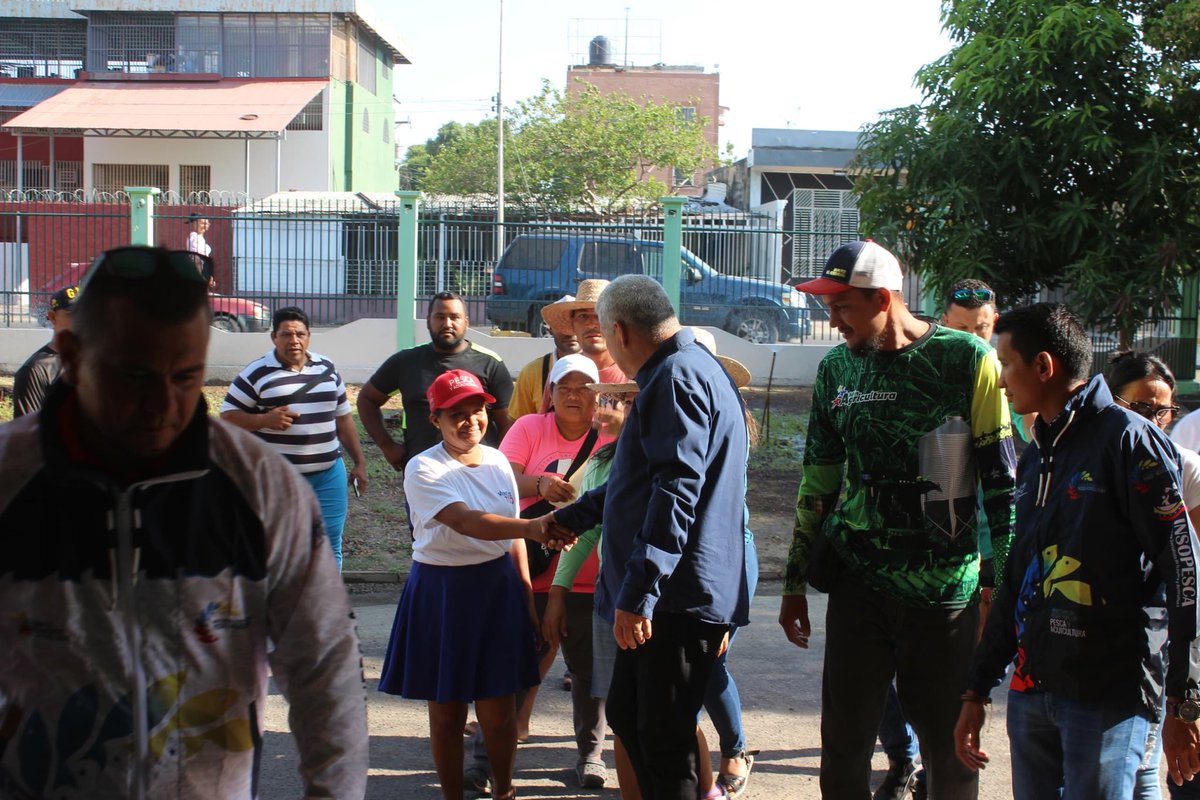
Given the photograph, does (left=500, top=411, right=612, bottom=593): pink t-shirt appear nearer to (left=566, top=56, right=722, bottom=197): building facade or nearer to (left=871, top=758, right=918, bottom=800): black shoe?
(left=871, top=758, right=918, bottom=800): black shoe

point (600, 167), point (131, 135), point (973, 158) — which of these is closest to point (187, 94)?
point (131, 135)

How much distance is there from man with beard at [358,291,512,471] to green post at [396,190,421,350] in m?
8.95

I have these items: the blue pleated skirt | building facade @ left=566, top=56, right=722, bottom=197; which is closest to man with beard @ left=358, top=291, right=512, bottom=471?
the blue pleated skirt

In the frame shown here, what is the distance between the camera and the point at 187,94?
116 feet

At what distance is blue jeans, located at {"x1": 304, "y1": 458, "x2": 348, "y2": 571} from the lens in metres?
6.62

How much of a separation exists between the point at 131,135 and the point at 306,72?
568cm

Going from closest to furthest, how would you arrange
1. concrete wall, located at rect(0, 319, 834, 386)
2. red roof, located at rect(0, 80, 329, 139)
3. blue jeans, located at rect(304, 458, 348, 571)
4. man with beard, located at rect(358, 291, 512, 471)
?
blue jeans, located at rect(304, 458, 348, 571)
man with beard, located at rect(358, 291, 512, 471)
concrete wall, located at rect(0, 319, 834, 386)
red roof, located at rect(0, 80, 329, 139)

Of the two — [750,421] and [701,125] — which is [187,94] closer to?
[701,125]

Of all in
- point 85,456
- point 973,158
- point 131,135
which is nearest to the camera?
point 85,456

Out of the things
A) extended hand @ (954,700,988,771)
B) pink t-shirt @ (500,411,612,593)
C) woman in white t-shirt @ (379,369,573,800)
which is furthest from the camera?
pink t-shirt @ (500,411,612,593)

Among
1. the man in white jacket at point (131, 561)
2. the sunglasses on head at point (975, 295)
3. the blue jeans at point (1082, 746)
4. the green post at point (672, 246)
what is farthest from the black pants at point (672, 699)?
the green post at point (672, 246)

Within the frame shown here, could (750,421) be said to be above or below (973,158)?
Answer: below

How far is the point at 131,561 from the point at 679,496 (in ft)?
6.26

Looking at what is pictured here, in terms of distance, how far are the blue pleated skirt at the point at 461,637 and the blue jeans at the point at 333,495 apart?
2.17m
